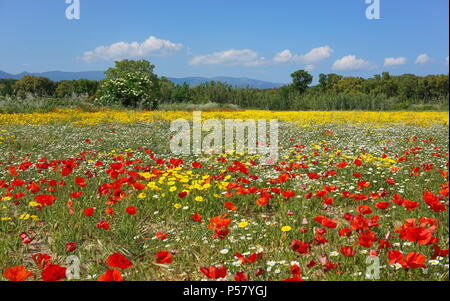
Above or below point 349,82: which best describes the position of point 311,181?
below

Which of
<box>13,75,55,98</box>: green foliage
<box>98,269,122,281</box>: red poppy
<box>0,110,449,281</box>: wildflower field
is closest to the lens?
<box>98,269,122,281</box>: red poppy

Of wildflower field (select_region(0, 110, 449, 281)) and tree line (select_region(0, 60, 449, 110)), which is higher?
tree line (select_region(0, 60, 449, 110))

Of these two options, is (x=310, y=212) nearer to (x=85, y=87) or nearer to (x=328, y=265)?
(x=328, y=265)

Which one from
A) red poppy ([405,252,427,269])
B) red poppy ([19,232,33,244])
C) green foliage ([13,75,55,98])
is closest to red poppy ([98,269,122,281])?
red poppy ([19,232,33,244])

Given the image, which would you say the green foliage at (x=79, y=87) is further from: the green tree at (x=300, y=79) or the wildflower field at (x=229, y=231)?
the wildflower field at (x=229, y=231)

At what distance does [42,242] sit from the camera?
3.05 meters

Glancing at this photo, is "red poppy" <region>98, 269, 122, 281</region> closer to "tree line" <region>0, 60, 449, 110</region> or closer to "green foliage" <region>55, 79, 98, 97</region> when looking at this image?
"tree line" <region>0, 60, 449, 110</region>

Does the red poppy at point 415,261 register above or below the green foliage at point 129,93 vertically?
below

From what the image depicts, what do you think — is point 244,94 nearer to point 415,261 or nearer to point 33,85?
point 415,261

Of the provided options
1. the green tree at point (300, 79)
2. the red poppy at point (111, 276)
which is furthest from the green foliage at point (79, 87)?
the red poppy at point (111, 276)

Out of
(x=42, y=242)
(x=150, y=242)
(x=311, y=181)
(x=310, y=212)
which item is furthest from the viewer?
(x=311, y=181)

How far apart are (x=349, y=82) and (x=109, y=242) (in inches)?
2700
